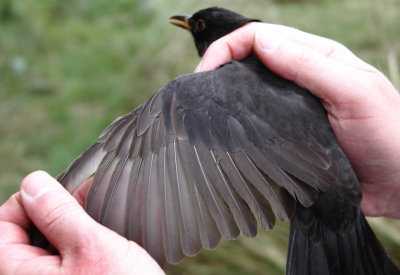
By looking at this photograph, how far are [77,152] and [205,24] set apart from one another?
111 inches

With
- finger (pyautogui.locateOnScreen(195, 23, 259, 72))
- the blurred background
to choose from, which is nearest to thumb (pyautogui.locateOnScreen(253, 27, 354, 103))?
finger (pyautogui.locateOnScreen(195, 23, 259, 72))

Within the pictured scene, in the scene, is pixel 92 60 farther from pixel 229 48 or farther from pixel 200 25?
pixel 229 48

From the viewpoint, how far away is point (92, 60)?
8984mm

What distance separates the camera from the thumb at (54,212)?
2203mm

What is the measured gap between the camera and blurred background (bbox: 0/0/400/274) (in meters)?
6.57

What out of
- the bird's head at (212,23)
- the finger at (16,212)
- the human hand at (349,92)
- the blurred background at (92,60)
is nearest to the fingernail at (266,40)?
the human hand at (349,92)

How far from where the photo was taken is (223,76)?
9.48ft

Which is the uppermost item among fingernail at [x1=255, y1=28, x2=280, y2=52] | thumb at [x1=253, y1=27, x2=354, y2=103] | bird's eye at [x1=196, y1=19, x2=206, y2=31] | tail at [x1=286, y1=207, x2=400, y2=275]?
bird's eye at [x1=196, y1=19, x2=206, y2=31]

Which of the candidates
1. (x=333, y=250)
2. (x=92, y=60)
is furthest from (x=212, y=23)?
(x=92, y=60)

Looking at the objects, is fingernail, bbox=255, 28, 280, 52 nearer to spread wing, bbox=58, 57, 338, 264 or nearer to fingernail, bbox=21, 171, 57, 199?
spread wing, bbox=58, 57, 338, 264

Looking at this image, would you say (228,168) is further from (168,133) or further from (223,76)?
(223,76)

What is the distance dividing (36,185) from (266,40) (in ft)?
5.76

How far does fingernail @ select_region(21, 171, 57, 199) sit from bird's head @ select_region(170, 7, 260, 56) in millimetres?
2277

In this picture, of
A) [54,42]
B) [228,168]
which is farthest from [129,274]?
[54,42]
